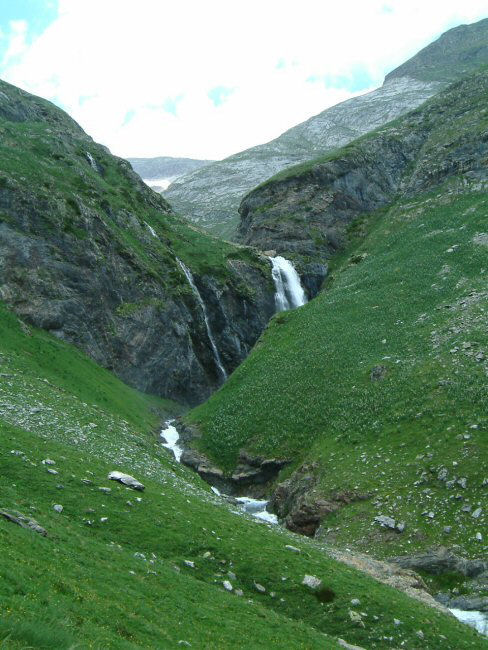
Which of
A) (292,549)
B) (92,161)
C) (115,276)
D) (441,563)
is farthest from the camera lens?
(92,161)

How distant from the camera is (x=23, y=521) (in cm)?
1706

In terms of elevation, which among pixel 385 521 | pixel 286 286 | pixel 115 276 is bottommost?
pixel 385 521

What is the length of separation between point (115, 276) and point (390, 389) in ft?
125

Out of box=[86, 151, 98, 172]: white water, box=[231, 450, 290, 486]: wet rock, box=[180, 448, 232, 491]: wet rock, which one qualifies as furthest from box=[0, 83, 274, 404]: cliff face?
box=[231, 450, 290, 486]: wet rock

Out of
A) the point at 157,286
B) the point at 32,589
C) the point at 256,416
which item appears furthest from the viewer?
the point at 157,286

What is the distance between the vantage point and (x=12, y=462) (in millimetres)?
22797

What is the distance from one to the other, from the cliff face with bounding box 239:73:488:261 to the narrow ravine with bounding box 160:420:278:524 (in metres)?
49.3

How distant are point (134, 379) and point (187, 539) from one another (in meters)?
41.6

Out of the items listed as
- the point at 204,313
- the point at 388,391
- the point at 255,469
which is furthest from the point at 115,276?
the point at 388,391

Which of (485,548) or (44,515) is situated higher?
(44,515)

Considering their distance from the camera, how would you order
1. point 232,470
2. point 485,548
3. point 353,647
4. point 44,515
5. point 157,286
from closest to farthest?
point 353,647 < point 44,515 < point 485,548 < point 232,470 < point 157,286

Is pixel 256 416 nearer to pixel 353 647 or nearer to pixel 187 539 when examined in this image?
pixel 187 539

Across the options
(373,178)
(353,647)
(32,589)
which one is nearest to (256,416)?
(353,647)

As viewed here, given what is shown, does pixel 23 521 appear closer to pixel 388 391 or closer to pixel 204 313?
pixel 388 391
